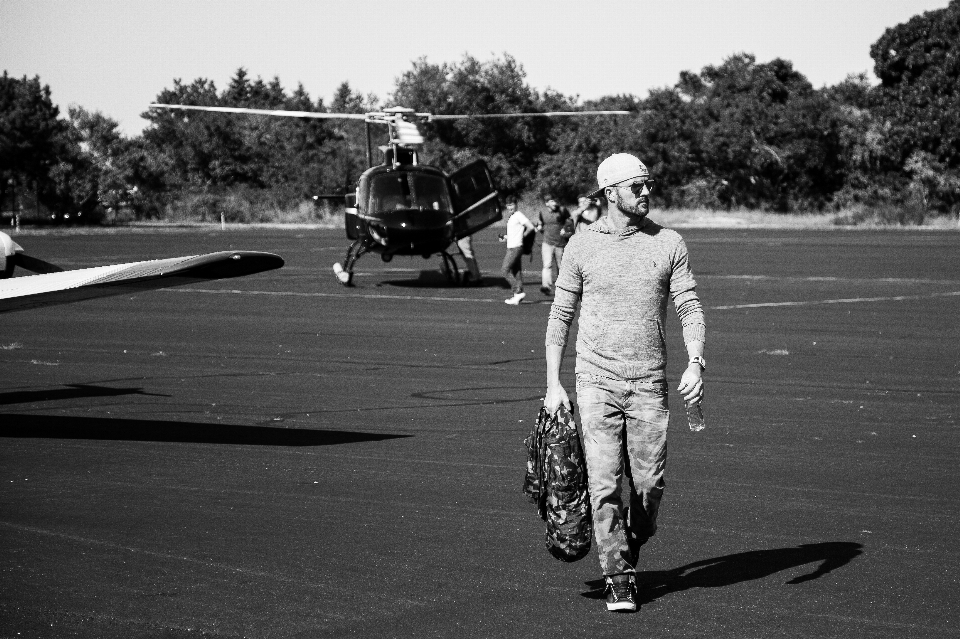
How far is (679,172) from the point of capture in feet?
252

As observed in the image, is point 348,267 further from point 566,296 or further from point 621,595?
point 621,595

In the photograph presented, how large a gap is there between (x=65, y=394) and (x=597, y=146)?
72.3 meters

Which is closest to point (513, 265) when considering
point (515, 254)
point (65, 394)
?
point (515, 254)

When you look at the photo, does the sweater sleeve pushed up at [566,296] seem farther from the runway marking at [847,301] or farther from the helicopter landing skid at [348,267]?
the helicopter landing skid at [348,267]

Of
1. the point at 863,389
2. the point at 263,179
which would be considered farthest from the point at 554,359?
the point at 263,179

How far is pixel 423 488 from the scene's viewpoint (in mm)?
7938

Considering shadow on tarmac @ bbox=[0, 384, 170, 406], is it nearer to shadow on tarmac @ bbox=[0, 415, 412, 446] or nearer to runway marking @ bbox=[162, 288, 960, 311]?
shadow on tarmac @ bbox=[0, 415, 412, 446]

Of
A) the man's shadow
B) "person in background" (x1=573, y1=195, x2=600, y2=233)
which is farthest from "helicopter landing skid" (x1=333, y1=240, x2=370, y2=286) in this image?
the man's shadow

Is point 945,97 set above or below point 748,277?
above

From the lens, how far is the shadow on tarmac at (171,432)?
9.63 m

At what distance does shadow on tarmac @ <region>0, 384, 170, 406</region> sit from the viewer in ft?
38.4

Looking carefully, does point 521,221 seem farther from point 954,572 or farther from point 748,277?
point 954,572

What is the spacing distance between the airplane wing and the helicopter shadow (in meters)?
16.9

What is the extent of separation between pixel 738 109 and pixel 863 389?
6644 centimetres
